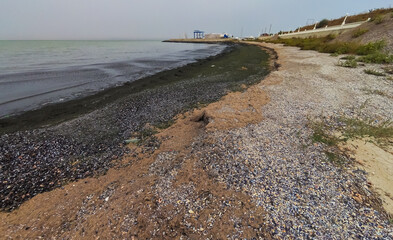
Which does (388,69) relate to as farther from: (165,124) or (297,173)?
(165,124)

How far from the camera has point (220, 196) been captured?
4.20 metres

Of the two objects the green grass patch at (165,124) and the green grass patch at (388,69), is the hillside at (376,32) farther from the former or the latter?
the green grass patch at (165,124)

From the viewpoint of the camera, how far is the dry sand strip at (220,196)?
352cm

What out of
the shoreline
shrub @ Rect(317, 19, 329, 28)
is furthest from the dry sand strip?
shrub @ Rect(317, 19, 329, 28)

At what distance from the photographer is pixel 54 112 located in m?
12.1

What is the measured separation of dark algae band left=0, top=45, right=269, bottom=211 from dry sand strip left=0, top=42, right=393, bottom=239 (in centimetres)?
80

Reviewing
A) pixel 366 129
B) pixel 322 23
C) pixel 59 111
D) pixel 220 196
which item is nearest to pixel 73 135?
pixel 59 111

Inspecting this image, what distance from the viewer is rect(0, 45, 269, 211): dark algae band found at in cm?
584

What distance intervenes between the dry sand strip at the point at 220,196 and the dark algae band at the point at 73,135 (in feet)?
2.63

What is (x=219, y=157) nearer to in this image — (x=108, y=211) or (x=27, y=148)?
(x=108, y=211)

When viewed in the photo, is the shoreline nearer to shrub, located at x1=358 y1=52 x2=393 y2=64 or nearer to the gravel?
the gravel

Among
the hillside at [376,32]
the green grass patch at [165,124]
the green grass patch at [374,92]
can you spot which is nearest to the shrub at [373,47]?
the hillside at [376,32]

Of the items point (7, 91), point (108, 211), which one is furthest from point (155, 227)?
point (7, 91)

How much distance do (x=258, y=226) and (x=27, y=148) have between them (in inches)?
380
